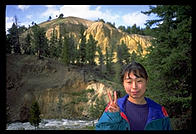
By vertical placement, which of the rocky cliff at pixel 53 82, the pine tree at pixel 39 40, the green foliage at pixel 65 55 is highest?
the pine tree at pixel 39 40

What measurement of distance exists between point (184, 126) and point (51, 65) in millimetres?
22507

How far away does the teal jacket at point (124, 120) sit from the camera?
2.45 m

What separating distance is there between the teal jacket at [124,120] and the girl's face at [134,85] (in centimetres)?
19

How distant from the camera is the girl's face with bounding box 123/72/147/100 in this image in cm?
256

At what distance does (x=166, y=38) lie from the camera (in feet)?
19.2

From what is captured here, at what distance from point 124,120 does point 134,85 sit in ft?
1.93

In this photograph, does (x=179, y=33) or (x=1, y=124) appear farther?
(x=179, y=33)

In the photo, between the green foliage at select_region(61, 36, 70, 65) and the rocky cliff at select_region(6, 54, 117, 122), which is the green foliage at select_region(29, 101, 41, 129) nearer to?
the rocky cliff at select_region(6, 54, 117, 122)

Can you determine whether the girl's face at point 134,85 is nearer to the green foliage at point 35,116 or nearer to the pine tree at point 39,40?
the green foliage at point 35,116

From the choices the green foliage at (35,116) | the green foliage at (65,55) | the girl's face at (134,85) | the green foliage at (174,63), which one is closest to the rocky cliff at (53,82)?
the green foliage at (65,55)

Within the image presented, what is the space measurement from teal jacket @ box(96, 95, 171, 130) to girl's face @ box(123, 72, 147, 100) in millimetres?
188
